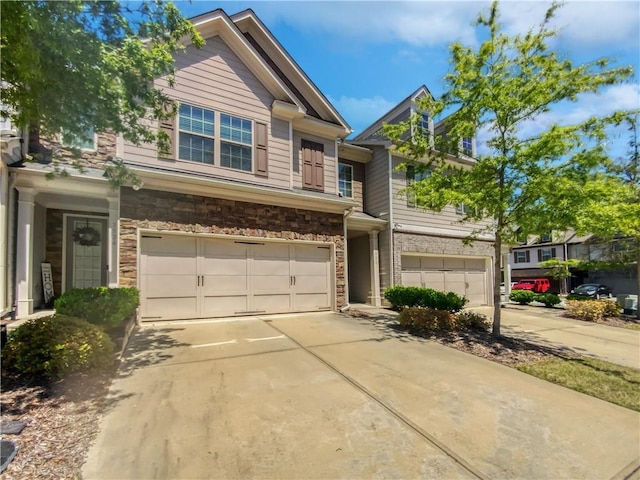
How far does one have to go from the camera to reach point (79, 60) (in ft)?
12.1

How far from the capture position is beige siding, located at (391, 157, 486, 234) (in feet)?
43.1

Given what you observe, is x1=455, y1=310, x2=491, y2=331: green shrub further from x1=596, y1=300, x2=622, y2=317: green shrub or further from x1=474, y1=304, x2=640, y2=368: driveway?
x1=596, y1=300, x2=622, y2=317: green shrub

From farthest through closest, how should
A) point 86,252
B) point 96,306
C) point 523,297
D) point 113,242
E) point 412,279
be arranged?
point 523,297 → point 412,279 → point 86,252 → point 113,242 → point 96,306

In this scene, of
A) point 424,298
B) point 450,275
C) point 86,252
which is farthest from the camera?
point 450,275

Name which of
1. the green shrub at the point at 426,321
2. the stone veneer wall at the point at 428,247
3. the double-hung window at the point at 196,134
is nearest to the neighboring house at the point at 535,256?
the stone veneer wall at the point at 428,247

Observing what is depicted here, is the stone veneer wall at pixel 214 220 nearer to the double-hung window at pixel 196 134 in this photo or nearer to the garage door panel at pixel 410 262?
the double-hung window at pixel 196 134

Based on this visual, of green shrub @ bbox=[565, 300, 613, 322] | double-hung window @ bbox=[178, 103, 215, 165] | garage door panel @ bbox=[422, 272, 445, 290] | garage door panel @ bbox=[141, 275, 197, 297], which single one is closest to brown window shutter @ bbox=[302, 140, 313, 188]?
double-hung window @ bbox=[178, 103, 215, 165]

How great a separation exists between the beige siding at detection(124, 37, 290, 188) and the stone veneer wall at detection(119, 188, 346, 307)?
87 cm

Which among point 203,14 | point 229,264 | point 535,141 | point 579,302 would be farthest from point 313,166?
point 579,302

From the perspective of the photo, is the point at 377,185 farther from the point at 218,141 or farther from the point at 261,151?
the point at 218,141

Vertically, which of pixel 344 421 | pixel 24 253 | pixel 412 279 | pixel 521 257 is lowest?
pixel 344 421

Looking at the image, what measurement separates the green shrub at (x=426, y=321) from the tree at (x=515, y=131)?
1.09 m

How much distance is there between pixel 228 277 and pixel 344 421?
611cm

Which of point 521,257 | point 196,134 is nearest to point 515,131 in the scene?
point 196,134
